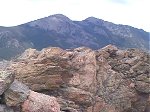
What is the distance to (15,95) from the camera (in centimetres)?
3005

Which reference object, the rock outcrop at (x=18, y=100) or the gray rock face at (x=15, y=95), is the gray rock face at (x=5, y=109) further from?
the gray rock face at (x=15, y=95)

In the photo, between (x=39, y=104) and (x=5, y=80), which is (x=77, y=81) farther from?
(x=5, y=80)

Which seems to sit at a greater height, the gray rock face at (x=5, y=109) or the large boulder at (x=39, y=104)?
the large boulder at (x=39, y=104)

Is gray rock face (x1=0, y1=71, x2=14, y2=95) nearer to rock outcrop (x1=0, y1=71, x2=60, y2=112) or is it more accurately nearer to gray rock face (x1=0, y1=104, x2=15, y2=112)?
rock outcrop (x1=0, y1=71, x2=60, y2=112)

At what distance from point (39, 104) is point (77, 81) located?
41.4ft

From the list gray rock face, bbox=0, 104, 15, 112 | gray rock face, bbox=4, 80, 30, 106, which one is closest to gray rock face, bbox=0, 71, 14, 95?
gray rock face, bbox=4, 80, 30, 106

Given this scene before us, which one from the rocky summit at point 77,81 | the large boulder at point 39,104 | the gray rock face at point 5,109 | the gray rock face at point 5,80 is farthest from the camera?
the rocky summit at point 77,81

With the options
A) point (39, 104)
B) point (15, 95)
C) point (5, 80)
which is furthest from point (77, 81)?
point (5, 80)

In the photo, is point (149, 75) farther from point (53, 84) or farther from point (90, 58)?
point (53, 84)

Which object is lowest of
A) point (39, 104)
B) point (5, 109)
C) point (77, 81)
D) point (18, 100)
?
point (5, 109)

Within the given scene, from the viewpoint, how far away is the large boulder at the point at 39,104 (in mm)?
29891

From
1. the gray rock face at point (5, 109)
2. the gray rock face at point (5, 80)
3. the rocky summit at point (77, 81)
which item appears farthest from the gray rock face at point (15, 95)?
the gray rock face at point (5, 80)

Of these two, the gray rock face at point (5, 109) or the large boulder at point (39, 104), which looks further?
the large boulder at point (39, 104)

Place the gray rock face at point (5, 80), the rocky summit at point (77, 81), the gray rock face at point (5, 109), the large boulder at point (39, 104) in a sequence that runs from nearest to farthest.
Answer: the gray rock face at point (5, 109)
the gray rock face at point (5, 80)
the large boulder at point (39, 104)
the rocky summit at point (77, 81)
